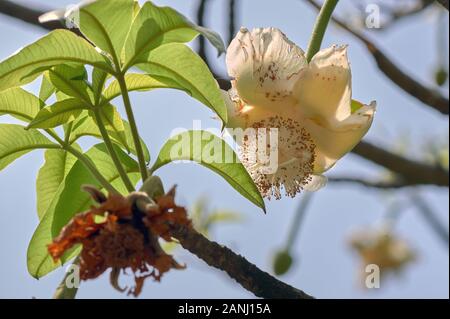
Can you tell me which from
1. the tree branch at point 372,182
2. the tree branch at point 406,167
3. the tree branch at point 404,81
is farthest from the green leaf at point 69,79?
the tree branch at point 372,182

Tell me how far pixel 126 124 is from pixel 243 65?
9.1 inches

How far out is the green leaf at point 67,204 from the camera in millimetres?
1498

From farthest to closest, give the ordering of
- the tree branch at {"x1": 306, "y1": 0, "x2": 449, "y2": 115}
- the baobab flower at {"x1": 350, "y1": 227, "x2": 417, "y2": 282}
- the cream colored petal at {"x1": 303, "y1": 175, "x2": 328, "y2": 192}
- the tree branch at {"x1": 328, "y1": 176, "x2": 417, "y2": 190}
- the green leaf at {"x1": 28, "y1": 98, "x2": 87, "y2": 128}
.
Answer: the baobab flower at {"x1": 350, "y1": 227, "x2": 417, "y2": 282}
the tree branch at {"x1": 328, "y1": 176, "x2": 417, "y2": 190}
the tree branch at {"x1": 306, "y1": 0, "x2": 449, "y2": 115}
the cream colored petal at {"x1": 303, "y1": 175, "x2": 328, "y2": 192}
the green leaf at {"x1": 28, "y1": 98, "x2": 87, "y2": 128}

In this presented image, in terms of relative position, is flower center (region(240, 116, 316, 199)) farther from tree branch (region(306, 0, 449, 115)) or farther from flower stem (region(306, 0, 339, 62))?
tree branch (region(306, 0, 449, 115))

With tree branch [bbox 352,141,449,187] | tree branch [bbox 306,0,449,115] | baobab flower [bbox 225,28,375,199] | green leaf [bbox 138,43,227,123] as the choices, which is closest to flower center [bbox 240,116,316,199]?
baobab flower [bbox 225,28,375,199]

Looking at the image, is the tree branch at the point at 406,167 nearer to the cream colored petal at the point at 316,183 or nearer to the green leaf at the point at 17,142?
the cream colored petal at the point at 316,183

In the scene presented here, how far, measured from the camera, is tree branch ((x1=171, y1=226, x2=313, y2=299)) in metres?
1.35

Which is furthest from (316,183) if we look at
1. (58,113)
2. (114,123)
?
(58,113)

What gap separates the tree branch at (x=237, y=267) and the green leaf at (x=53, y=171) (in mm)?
323

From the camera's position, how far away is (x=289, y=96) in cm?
155

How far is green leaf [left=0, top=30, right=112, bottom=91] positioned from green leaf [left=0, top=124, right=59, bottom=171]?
175mm

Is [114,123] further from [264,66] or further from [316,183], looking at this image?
[316,183]

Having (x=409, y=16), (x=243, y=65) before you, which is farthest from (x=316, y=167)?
(x=409, y=16)

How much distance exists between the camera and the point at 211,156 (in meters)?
1.45
